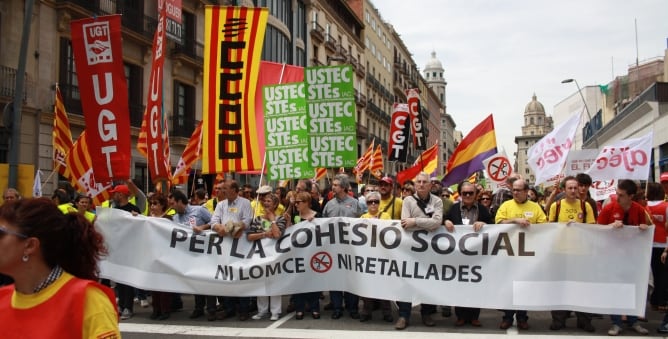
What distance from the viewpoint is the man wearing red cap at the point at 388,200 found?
7799 millimetres

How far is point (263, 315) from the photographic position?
291 inches

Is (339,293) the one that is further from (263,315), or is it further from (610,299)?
(610,299)

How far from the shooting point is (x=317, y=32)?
143 ft

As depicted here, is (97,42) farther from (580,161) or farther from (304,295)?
(580,161)

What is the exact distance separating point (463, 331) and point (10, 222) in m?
5.55

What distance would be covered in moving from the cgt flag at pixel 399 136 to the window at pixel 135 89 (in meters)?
11.2

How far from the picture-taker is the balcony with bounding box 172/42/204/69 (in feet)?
77.7

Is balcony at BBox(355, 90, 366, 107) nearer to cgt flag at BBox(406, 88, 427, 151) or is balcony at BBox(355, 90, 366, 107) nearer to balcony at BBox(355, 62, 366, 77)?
balcony at BBox(355, 62, 366, 77)

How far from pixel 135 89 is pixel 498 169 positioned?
1427 cm

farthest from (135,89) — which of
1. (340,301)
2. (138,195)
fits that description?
(340,301)

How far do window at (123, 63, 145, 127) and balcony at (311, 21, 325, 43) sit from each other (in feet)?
76.2

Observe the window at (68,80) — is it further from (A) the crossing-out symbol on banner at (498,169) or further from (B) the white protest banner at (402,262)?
(A) the crossing-out symbol on banner at (498,169)

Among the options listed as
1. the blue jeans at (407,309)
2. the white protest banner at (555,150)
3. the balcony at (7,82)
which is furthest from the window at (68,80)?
the blue jeans at (407,309)

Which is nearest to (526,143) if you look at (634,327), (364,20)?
(364,20)
